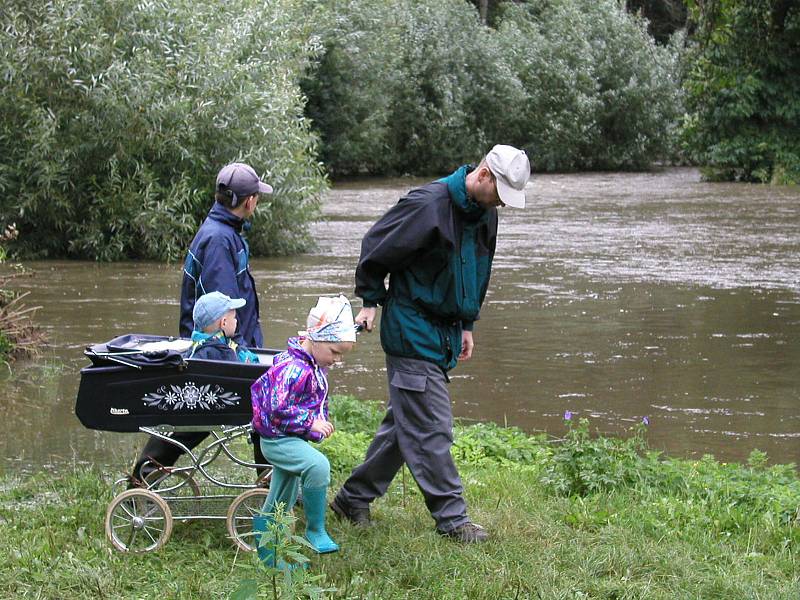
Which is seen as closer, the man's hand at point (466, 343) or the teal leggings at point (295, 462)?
the teal leggings at point (295, 462)

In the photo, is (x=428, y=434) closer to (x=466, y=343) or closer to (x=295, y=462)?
(x=466, y=343)

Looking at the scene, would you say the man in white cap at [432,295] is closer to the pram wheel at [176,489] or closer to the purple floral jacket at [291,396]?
the purple floral jacket at [291,396]

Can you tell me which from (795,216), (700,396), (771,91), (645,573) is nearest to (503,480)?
(645,573)

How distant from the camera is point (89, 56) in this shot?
1742cm

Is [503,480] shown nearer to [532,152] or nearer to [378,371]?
[378,371]

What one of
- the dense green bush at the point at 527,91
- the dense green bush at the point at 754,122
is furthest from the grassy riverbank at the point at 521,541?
the dense green bush at the point at 527,91

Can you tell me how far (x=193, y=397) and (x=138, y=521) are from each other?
60 centimetres

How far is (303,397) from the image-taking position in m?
4.99

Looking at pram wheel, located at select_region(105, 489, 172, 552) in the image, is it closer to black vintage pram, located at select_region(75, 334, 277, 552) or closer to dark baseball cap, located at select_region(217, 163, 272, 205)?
black vintage pram, located at select_region(75, 334, 277, 552)

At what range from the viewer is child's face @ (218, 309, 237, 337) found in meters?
5.60

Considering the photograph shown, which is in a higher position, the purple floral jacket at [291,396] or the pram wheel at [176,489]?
the purple floral jacket at [291,396]

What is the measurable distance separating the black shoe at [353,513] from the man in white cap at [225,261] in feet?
1.48

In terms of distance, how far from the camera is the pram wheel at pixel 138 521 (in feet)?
17.6

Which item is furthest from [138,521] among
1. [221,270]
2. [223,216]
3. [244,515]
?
[223,216]
